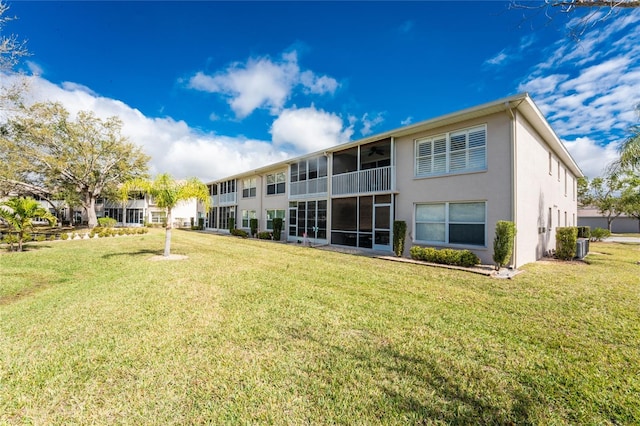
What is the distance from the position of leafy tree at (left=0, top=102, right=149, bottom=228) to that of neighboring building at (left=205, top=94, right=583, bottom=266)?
19.1 m

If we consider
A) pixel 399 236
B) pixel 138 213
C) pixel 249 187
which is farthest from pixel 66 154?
pixel 399 236

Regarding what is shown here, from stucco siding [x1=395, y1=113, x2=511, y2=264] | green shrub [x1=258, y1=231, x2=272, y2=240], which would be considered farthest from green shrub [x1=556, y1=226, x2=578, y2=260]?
green shrub [x1=258, y1=231, x2=272, y2=240]

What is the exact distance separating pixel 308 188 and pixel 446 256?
974cm

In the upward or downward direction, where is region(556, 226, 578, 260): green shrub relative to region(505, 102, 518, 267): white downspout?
downward

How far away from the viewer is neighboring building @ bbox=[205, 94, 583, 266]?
29.7ft

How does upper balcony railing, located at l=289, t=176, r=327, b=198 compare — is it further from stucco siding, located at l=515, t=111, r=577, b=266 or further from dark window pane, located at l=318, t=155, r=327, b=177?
stucco siding, located at l=515, t=111, r=577, b=266

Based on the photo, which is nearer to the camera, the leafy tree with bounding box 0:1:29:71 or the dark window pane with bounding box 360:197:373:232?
the leafy tree with bounding box 0:1:29:71

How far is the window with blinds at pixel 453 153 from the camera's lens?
376 inches

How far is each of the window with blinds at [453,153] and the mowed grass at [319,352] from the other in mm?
4792

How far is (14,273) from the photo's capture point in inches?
324

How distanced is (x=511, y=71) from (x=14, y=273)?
64.1ft

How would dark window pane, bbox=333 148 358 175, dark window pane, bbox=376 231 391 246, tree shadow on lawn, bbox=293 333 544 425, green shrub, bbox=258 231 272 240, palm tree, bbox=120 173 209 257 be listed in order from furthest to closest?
green shrub, bbox=258 231 272 240 < dark window pane, bbox=333 148 358 175 < dark window pane, bbox=376 231 391 246 < palm tree, bbox=120 173 209 257 < tree shadow on lawn, bbox=293 333 544 425

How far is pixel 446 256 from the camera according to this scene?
9344 mm

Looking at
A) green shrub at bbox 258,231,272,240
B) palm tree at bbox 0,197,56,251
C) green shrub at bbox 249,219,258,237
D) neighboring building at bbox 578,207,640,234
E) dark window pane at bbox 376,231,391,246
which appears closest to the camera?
palm tree at bbox 0,197,56,251
